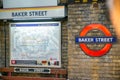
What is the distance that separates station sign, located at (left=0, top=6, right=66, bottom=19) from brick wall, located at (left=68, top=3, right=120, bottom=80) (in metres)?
0.32

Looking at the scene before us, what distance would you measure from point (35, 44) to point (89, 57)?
63.2 inches

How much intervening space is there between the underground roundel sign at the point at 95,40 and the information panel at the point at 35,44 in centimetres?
74

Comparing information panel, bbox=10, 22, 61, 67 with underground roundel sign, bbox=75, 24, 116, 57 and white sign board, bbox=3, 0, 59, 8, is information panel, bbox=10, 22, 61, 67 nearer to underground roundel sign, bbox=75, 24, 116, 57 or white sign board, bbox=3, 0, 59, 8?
white sign board, bbox=3, 0, 59, 8

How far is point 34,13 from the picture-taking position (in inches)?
283

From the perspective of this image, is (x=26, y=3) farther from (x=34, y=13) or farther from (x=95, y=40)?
(x=95, y=40)

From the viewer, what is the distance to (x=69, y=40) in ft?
22.5

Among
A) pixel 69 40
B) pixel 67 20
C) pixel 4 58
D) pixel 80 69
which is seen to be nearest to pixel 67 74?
pixel 80 69

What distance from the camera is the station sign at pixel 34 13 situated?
696cm

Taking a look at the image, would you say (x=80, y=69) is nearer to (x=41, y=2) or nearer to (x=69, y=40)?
(x=69, y=40)

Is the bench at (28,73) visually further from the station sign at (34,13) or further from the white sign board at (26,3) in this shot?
the white sign board at (26,3)

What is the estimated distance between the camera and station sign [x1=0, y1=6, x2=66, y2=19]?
696cm

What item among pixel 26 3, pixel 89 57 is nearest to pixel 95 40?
pixel 89 57

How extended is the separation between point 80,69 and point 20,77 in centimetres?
175

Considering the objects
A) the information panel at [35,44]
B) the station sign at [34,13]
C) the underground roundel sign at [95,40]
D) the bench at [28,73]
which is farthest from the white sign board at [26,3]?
the bench at [28,73]
